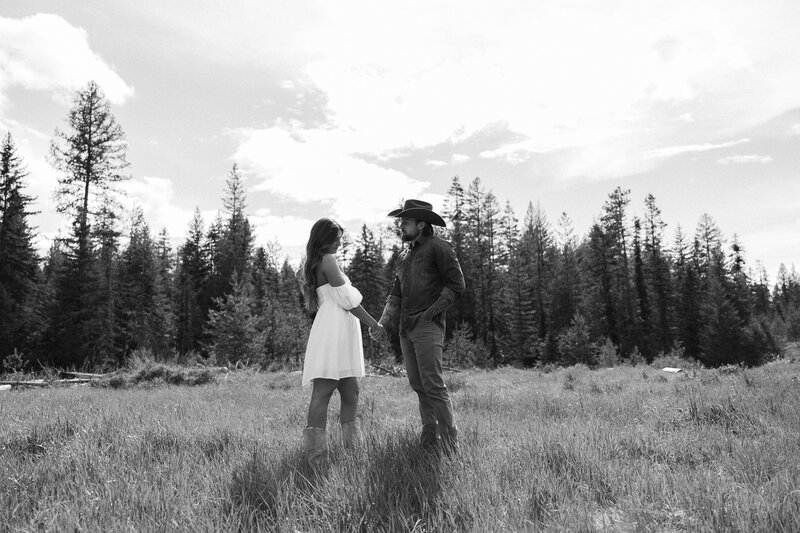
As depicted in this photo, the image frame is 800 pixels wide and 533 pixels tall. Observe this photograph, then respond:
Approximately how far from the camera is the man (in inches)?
162

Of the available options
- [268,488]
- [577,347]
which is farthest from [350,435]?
[577,347]

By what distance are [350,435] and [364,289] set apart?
148 ft

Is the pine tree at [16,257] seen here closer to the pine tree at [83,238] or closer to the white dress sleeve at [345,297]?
the pine tree at [83,238]

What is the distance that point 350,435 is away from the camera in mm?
4074

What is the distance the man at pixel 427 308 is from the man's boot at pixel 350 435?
→ 571 mm

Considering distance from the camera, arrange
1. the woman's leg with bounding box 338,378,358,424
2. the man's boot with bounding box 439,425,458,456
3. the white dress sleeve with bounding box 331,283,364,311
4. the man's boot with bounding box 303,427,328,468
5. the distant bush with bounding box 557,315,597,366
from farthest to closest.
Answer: the distant bush with bounding box 557,315,597,366, the woman's leg with bounding box 338,378,358,424, the white dress sleeve with bounding box 331,283,364,311, the man's boot with bounding box 303,427,328,468, the man's boot with bounding box 439,425,458,456

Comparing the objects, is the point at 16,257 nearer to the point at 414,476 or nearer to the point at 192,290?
the point at 192,290

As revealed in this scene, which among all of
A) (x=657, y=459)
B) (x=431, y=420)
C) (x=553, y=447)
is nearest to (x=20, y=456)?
(x=431, y=420)

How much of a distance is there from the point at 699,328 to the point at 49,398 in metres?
56.9

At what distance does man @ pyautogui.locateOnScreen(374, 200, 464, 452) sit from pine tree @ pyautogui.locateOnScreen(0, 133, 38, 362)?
119 feet

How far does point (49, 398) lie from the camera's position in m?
8.93

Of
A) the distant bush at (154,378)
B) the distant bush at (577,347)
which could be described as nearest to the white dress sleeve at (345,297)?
the distant bush at (154,378)

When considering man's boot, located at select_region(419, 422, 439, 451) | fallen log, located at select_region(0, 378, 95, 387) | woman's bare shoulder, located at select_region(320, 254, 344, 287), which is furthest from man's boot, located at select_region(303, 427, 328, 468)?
fallen log, located at select_region(0, 378, 95, 387)

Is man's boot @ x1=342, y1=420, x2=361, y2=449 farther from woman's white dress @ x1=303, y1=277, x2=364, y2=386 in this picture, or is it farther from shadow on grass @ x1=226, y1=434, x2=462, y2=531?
woman's white dress @ x1=303, y1=277, x2=364, y2=386
